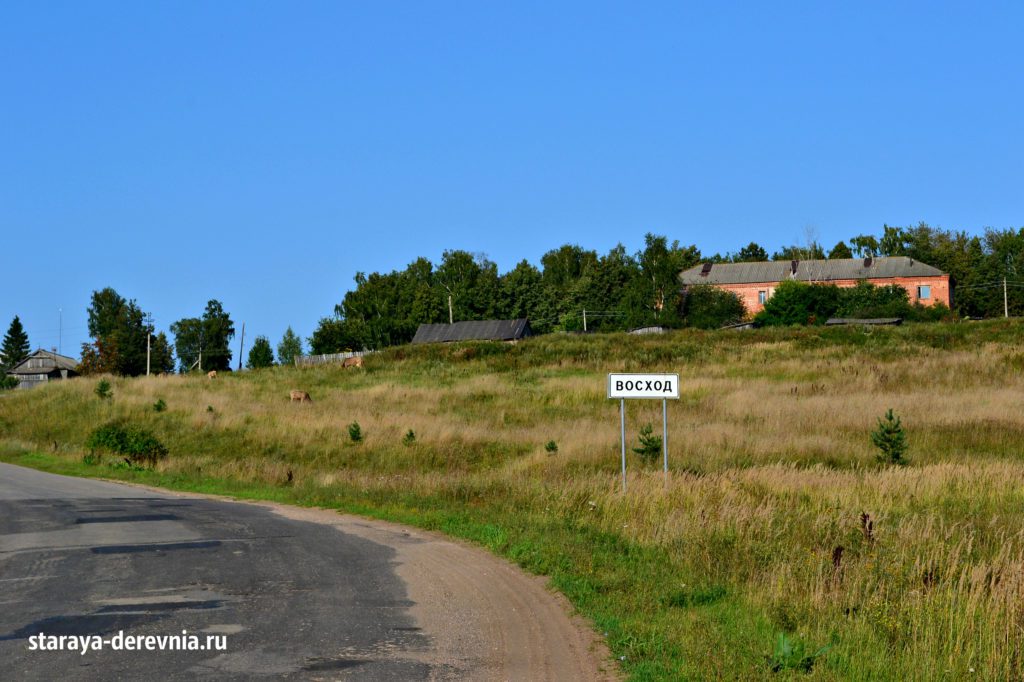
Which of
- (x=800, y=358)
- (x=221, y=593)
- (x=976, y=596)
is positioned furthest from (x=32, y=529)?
(x=800, y=358)

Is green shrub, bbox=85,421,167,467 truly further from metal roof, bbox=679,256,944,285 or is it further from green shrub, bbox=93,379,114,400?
metal roof, bbox=679,256,944,285

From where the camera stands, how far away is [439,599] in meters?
10.5

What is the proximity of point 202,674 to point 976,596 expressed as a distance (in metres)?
6.76

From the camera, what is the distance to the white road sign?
707 inches

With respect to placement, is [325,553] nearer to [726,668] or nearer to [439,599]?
[439,599]

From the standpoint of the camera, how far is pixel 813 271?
11438cm

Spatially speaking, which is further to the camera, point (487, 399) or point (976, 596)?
point (487, 399)

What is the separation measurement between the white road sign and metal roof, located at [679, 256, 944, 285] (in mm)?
97012

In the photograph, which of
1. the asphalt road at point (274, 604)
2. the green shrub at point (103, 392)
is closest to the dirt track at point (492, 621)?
the asphalt road at point (274, 604)

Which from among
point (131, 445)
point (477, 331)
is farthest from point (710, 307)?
point (131, 445)

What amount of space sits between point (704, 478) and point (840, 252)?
129652 mm

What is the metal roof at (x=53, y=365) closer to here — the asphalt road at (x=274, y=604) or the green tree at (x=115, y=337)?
the green tree at (x=115, y=337)

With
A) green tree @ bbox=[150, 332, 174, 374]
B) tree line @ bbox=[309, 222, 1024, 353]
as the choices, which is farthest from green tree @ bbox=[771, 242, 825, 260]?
green tree @ bbox=[150, 332, 174, 374]

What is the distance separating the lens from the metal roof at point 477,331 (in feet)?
319
